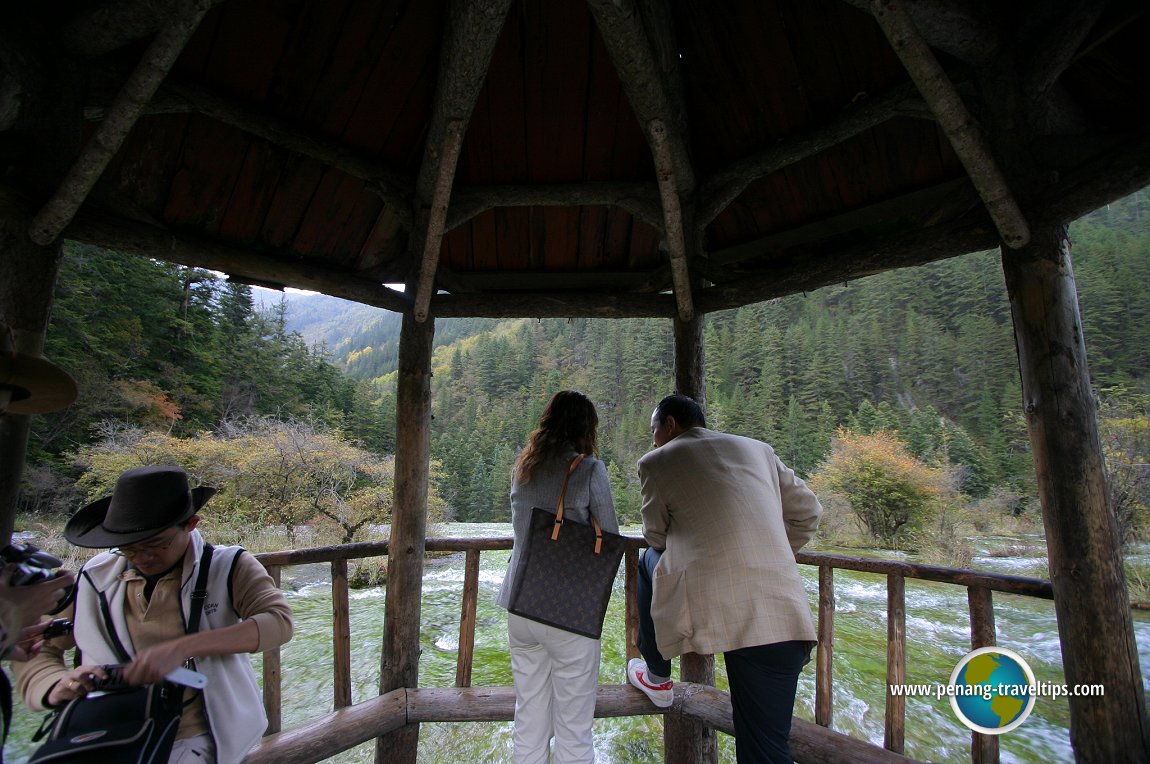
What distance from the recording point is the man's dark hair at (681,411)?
2105 mm

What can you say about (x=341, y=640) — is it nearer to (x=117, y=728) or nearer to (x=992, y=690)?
(x=117, y=728)

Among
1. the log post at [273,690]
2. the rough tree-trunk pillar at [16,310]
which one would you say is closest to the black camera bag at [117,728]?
the rough tree-trunk pillar at [16,310]

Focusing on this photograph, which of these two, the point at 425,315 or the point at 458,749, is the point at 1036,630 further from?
the point at 425,315

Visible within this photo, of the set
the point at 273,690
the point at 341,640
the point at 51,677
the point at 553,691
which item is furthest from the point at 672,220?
the point at 273,690

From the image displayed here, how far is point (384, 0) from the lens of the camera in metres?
2.41

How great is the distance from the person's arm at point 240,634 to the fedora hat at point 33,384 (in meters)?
0.71

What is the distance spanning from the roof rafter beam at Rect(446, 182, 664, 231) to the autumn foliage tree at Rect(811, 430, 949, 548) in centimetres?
1466

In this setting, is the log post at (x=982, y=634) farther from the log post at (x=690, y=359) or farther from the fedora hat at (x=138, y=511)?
the fedora hat at (x=138, y=511)

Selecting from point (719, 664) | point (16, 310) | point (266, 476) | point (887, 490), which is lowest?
Result: point (719, 664)

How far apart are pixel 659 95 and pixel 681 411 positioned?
4.76 ft

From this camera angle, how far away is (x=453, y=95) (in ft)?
6.98

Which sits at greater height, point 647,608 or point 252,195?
point 252,195

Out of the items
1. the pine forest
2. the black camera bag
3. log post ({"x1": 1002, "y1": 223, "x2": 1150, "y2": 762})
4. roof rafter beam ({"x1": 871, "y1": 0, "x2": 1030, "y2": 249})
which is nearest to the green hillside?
the pine forest

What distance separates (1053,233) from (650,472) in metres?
1.85
